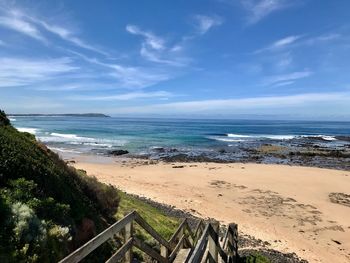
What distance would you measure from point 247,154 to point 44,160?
3853 cm

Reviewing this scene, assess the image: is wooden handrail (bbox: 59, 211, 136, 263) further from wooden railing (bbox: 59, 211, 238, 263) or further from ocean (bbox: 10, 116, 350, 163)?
ocean (bbox: 10, 116, 350, 163)

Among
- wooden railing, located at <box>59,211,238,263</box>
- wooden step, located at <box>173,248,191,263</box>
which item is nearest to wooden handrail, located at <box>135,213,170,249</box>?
wooden railing, located at <box>59,211,238,263</box>

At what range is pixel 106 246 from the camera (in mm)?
6273

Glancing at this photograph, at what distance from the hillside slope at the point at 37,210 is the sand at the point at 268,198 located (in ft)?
27.1

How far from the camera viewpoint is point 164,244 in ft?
19.5

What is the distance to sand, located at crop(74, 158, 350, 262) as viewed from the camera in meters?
13.6

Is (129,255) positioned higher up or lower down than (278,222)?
higher up

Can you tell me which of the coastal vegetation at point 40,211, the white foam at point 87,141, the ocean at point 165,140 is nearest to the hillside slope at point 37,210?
the coastal vegetation at point 40,211

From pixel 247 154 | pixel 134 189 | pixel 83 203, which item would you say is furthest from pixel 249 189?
pixel 247 154

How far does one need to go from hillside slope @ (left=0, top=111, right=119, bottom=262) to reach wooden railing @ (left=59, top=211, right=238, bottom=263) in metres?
0.86

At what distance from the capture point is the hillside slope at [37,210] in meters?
4.51

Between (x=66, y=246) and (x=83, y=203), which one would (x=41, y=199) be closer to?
(x=66, y=246)

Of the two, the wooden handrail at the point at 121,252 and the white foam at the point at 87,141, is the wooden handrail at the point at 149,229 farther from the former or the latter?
the white foam at the point at 87,141

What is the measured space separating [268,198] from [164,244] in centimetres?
1533
